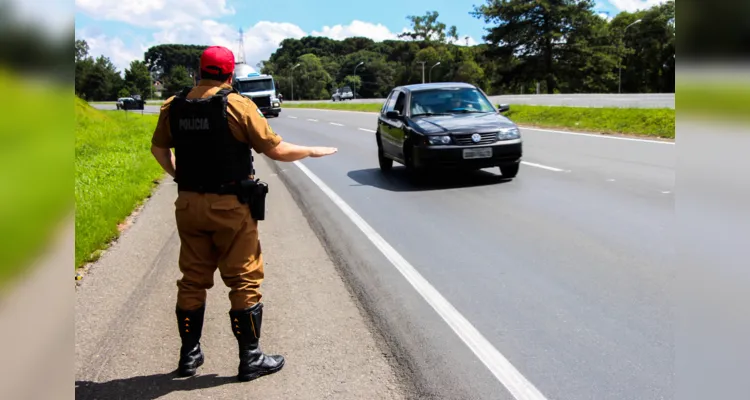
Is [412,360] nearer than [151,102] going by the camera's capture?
Yes

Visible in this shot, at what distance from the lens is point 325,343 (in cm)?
429

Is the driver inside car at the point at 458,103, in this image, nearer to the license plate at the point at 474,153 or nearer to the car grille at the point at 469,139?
the car grille at the point at 469,139

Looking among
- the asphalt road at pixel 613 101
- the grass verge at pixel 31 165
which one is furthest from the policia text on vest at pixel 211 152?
the asphalt road at pixel 613 101

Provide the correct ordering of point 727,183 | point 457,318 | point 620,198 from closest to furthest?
1. point 727,183
2. point 457,318
3. point 620,198

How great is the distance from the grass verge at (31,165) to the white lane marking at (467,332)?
263 centimetres

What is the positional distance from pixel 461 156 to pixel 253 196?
732 centimetres

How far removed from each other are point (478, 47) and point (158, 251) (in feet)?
263

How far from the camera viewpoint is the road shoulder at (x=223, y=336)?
3688mm

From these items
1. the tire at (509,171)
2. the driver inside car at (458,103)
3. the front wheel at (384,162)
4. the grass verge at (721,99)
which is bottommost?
the tire at (509,171)

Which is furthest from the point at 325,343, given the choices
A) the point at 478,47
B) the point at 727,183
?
the point at 478,47

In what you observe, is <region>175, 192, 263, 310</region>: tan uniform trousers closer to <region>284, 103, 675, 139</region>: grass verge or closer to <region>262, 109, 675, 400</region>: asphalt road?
<region>262, 109, 675, 400</region>: asphalt road

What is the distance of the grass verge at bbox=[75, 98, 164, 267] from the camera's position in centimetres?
760

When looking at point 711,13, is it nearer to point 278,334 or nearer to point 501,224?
point 278,334

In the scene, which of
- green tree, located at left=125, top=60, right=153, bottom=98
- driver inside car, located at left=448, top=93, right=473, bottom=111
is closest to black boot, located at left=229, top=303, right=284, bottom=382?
driver inside car, located at left=448, top=93, right=473, bottom=111
